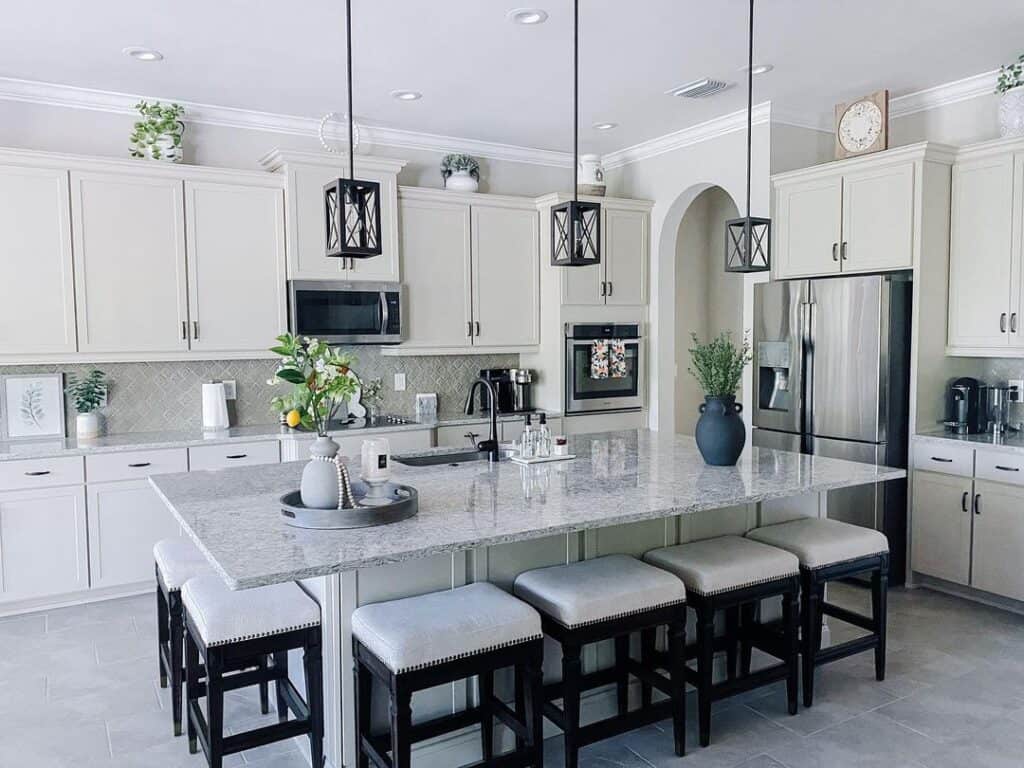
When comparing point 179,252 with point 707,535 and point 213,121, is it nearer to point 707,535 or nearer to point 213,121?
point 213,121

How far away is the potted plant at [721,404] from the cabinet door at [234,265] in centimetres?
277

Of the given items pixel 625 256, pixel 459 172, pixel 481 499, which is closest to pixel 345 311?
pixel 459 172

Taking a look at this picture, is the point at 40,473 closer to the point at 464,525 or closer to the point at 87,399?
the point at 87,399

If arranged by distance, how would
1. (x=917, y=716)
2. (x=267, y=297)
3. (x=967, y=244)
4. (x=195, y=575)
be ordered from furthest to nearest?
1. (x=267, y=297)
2. (x=967, y=244)
3. (x=917, y=716)
4. (x=195, y=575)

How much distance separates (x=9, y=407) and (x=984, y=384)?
217 inches

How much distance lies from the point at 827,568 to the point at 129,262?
390 centimetres

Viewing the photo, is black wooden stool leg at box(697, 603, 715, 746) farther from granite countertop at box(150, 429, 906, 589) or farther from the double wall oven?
the double wall oven

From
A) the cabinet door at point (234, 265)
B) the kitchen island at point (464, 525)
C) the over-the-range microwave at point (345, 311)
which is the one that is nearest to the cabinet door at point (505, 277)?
the over-the-range microwave at point (345, 311)

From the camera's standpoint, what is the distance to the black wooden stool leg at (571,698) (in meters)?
2.38

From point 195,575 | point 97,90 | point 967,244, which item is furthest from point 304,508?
point 967,244

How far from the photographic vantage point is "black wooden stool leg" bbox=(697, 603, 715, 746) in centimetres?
269

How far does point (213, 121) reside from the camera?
191 inches

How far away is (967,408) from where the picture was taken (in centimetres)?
432

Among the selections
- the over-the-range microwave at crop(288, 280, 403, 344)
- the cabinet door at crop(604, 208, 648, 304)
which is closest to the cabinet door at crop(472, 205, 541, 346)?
the cabinet door at crop(604, 208, 648, 304)
